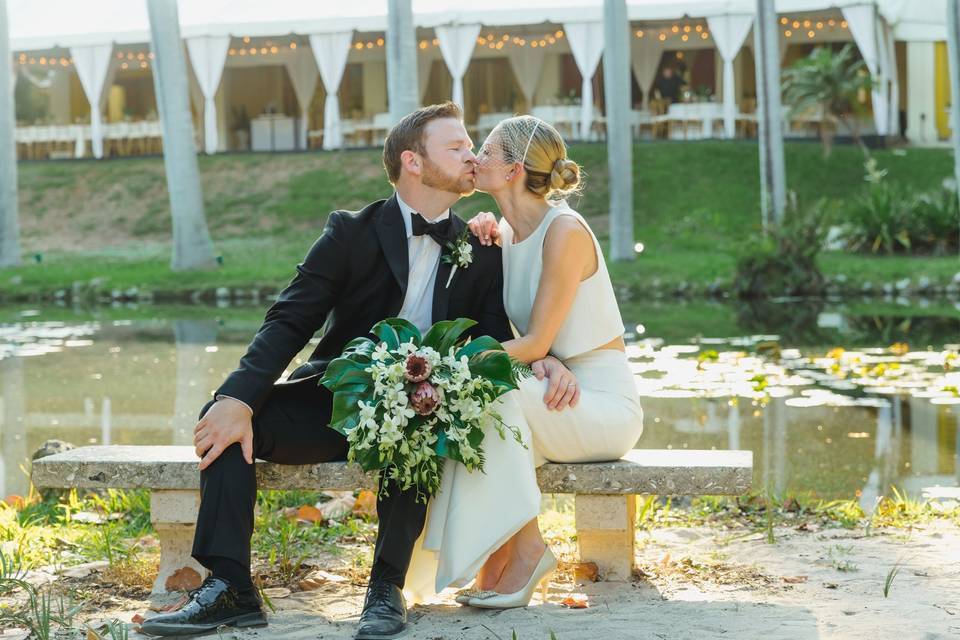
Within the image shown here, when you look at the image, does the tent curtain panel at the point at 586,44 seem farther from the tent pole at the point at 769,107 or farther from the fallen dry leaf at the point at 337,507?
the fallen dry leaf at the point at 337,507

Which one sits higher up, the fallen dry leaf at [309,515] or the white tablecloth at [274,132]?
the white tablecloth at [274,132]

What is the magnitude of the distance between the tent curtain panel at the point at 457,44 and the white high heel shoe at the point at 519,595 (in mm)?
20182

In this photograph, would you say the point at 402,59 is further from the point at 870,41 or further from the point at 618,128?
the point at 870,41

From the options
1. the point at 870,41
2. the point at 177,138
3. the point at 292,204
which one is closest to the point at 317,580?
the point at 177,138

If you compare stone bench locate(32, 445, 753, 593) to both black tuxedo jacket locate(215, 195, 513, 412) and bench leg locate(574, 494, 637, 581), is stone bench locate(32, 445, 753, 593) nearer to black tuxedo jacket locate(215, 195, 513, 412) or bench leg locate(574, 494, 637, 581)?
bench leg locate(574, 494, 637, 581)

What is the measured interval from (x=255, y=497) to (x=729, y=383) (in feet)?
17.9

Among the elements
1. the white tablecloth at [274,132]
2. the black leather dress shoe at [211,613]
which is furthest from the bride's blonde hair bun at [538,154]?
the white tablecloth at [274,132]

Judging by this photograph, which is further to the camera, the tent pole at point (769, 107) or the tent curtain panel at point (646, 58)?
the tent curtain panel at point (646, 58)

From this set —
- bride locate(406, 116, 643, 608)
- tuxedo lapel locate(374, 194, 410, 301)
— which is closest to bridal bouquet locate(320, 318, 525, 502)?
bride locate(406, 116, 643, 608)

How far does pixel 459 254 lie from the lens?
3.85 meters

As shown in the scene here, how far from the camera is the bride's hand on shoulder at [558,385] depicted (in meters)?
3.65

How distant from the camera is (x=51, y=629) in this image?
3.37 m

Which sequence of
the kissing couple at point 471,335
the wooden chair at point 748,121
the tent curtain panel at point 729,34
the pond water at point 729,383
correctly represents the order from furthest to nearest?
the wooden chair at point 748,121
the tent curtain panel at point 729,34
the pond water at point 729,383
the kissing couple at point 471,335

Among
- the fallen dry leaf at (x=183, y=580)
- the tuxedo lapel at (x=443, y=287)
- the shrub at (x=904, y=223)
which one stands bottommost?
the fallen dry leaf at (x=183, y=580)
